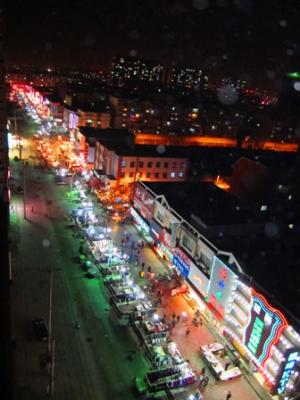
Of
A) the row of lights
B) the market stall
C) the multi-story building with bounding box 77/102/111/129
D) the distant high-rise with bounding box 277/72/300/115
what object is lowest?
the market stall

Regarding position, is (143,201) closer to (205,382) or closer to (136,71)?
(205,382)

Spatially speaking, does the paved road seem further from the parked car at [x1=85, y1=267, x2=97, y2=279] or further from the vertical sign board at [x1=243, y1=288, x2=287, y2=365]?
the vertical sign board at [x1=243, y1=288, x2=287, y2=365]

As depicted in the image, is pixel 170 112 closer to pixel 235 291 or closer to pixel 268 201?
pixel 268 201

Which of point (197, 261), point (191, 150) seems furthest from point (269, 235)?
point (191, 150)

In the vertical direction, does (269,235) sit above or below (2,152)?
below

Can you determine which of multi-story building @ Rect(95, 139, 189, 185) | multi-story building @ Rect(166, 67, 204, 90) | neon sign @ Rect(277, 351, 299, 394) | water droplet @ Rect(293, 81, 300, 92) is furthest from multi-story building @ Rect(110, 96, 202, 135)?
multi-story building @ Rect(166, 67, 204, 90)

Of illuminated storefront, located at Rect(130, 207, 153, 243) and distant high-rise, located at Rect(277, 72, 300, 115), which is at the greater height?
distant high-rise, located at Rect(277, 72, 300, 115)
